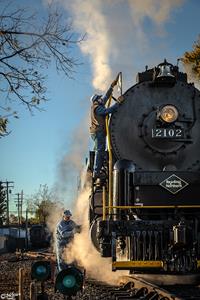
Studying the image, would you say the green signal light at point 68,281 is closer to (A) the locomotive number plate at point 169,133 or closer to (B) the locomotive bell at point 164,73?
(A) the locomotive number plate at point 169,133

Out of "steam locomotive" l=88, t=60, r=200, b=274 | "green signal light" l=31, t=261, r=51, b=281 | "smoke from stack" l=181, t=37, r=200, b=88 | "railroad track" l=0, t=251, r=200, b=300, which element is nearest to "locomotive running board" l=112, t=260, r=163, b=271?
"steam locomotive" l=88, t=60, r=200, b=274

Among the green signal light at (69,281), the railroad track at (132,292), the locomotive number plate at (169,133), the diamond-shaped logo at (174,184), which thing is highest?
the locomotive number plate at (169,133)

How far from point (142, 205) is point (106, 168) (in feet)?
4.22

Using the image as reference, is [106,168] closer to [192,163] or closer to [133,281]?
[192,163]

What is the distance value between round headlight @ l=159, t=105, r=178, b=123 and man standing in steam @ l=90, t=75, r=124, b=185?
2.76ft

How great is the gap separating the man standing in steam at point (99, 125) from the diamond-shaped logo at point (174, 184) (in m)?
1.38

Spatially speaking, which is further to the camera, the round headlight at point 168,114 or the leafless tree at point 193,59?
the leafless tree at point 193,59

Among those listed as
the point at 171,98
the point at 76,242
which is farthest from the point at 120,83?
the point at 76,242

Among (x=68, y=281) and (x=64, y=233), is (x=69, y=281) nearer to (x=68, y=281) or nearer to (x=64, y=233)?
(x=68, y=281)

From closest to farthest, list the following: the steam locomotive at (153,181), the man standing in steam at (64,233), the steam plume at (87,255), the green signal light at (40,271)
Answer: the green signal light at (40,271)
the steam locomotive at (153,181)
the man standing in steam at (64,233)
the steam plume at (87,255)

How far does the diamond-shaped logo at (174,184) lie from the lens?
28.0 feet

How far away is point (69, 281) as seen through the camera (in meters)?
5.71

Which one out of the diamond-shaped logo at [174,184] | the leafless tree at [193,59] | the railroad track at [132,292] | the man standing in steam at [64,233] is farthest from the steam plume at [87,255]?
the leafless tree at [193,59]

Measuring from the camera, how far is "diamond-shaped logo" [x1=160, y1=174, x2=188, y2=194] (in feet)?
28.0
